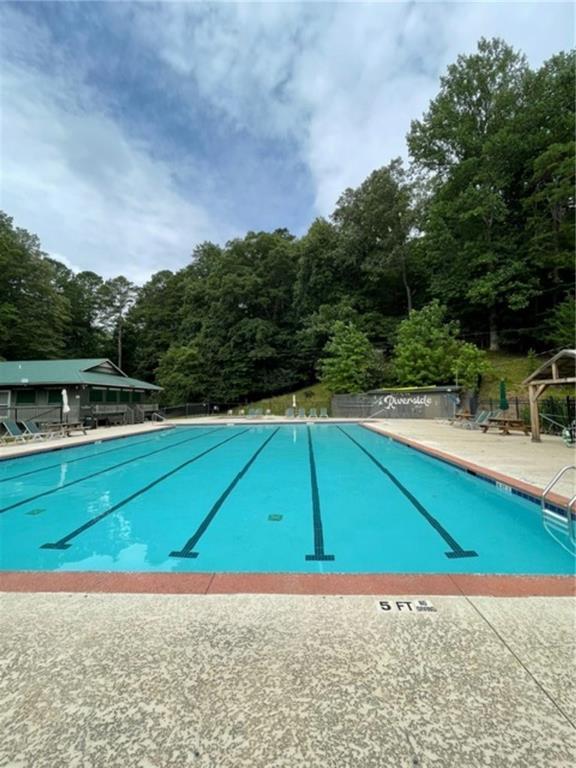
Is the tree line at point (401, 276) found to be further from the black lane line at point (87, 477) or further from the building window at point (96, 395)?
the black lane line at point (87, 477)

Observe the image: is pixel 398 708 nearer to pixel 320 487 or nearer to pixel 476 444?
pixel 320 487

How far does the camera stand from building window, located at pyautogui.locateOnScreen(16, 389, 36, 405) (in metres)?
18.1

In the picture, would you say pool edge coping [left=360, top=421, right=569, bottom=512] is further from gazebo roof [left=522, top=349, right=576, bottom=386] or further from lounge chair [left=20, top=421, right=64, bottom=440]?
lounge chair [left=20, top=421, right=64, bottom=440]

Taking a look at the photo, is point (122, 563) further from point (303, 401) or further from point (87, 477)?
point (303, 401)

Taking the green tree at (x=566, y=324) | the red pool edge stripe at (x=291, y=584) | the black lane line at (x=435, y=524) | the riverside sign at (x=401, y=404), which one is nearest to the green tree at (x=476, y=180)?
the green tree at (x=566, y=324)

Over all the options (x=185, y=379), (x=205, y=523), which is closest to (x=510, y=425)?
(x=205, y=523)

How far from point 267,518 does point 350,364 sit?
19.7 metres

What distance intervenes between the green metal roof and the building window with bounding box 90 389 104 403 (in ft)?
2.36

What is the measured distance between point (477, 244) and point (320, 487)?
908 inches

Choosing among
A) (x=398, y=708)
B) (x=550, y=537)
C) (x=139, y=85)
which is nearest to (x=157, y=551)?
(x=398, y=708)

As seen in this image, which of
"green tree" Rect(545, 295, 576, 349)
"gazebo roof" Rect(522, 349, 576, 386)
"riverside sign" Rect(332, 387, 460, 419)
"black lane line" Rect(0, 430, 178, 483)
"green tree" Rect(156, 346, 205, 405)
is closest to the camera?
"black lane line" Rect(0, 430, 178, 483)

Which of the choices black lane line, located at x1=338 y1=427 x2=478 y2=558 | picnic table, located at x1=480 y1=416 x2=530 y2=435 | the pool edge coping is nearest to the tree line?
picnic table, located at x1=480 y1=416 x2=530 y2=435

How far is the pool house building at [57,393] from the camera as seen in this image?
57.2ft

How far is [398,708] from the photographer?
4.90 ft
